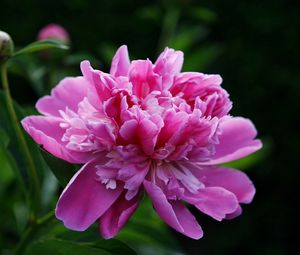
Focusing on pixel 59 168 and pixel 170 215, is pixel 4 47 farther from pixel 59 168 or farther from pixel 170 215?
pixel 170 215

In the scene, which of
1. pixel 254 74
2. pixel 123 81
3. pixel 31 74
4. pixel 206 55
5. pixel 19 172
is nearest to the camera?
pixel 123 81

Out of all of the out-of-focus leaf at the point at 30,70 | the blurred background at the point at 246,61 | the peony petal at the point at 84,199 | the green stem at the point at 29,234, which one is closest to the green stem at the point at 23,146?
the green stem at the point at 29,234

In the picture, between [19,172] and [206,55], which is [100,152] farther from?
[206,55]

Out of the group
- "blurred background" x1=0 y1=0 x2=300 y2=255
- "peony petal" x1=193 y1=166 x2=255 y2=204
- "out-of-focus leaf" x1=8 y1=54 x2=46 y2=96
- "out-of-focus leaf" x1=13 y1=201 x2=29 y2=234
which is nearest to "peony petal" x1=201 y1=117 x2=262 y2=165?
"peony petal" x1=193 y1=166 x2=255 y2=204

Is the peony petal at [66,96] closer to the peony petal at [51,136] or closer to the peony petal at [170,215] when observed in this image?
the peony petal at [51,136]

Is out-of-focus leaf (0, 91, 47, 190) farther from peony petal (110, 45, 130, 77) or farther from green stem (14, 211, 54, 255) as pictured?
peony petal (110, 45, 130, 77)

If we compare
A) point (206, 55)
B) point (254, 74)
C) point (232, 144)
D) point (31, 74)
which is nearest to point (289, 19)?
point (254, 74)
